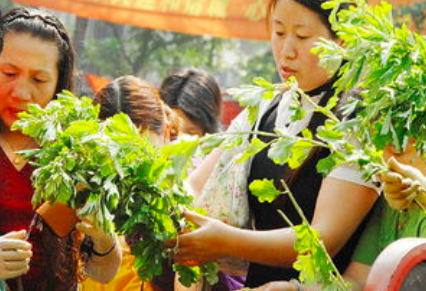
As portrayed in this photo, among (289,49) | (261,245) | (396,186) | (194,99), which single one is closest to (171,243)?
(261,245)

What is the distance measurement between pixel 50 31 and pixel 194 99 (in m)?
2.07

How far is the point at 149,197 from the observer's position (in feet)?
8.51

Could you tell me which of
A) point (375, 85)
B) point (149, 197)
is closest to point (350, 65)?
point (375, 85)

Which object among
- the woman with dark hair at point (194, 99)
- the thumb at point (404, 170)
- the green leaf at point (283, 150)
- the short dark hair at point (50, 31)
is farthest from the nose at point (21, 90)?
the woman with dark hair at point (194, 99)

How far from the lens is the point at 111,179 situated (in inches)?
101

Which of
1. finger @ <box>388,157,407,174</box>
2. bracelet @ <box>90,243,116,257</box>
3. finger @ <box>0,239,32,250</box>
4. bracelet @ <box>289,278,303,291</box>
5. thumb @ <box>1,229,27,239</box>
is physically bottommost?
bracelet @ <box>90,243,116,257</box>

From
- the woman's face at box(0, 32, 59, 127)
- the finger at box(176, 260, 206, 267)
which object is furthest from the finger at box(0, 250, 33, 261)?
the woman's face at box(0, 32, 59, 127)

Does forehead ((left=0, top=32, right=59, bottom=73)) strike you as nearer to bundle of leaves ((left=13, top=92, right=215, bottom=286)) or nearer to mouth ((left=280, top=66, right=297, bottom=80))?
bundle of leaves ((left=13, top=92, right=215, bottom=286))

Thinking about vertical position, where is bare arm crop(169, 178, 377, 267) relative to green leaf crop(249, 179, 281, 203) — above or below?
below

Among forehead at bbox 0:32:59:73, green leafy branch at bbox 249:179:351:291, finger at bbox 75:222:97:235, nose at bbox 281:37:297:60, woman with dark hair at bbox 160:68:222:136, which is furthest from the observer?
woman with dark hair at bbox 160:68:222:136

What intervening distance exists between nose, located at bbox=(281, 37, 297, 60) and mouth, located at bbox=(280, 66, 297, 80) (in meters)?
0.03

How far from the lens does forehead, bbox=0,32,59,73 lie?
3.12 metres

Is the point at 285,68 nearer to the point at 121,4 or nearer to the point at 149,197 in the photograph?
the point at 149,197

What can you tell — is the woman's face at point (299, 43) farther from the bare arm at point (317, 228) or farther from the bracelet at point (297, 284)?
the bracelet at point (297, 284)
